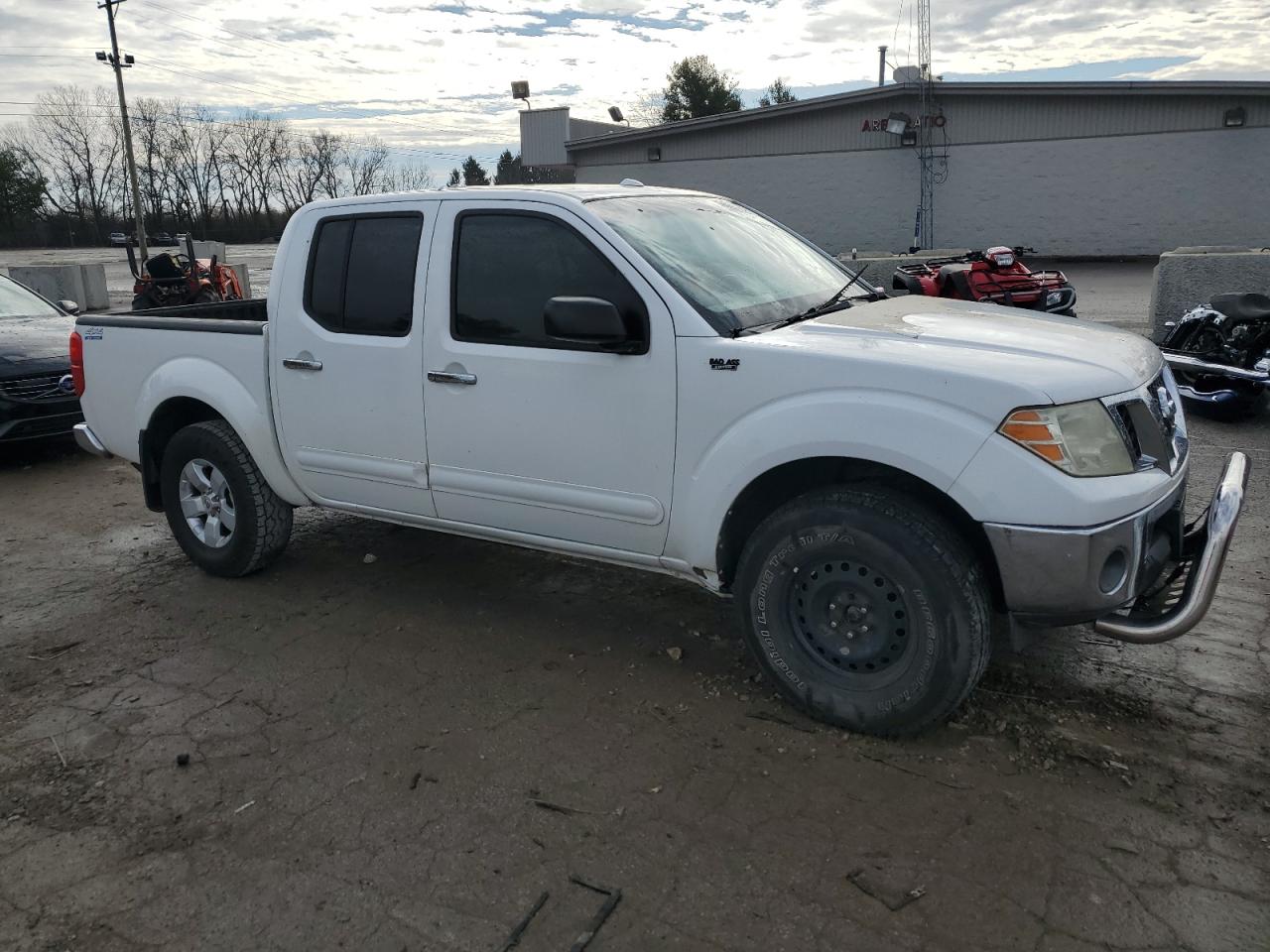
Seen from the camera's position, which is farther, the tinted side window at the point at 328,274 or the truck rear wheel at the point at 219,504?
the truck rear wheel at the point at 219,504

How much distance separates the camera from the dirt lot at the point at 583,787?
8.71 feet

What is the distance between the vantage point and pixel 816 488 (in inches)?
138

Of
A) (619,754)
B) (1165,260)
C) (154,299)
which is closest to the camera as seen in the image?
(619,754)

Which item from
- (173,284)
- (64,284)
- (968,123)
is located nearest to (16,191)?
(64,284)

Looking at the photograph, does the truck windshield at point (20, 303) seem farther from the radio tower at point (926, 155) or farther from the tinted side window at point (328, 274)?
the radio tower at point (926, 155)

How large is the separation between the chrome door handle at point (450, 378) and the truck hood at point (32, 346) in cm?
529

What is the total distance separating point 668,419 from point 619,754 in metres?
1.23

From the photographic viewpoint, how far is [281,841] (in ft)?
9.99

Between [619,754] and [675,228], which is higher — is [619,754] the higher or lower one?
the lower one

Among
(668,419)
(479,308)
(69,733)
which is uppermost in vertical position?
(479,308)

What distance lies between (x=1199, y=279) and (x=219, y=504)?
994 centimetres

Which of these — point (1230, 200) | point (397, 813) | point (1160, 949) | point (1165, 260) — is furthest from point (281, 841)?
point (1230, 200)

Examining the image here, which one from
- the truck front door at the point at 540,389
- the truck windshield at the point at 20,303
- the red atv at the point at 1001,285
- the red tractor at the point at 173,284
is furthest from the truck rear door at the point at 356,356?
the red tractor at the point at 173,284

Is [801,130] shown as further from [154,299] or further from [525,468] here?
[525,468]
